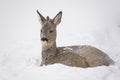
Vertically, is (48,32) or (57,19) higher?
(57,19)

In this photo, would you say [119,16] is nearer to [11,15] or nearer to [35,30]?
[35,30]

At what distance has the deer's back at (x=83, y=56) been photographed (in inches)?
351

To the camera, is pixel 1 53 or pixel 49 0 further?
pixel 49 0

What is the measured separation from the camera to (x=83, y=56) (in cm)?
916

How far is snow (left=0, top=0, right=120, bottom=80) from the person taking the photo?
7.23 metres

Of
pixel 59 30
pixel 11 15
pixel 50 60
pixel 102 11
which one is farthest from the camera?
pixel 11 15

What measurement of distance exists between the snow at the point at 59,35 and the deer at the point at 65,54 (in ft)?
1.13

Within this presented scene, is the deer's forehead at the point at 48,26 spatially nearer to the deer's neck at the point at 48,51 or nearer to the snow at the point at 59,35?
the deer's neck at the point at 48,51

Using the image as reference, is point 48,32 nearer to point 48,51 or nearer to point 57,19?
point 48,51

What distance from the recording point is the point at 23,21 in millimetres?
15133

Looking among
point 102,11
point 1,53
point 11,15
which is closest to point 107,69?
point 1,53

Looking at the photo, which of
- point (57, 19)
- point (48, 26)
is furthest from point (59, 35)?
point (48, 26)

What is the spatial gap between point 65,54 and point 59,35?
153 inches

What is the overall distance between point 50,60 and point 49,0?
787cm
